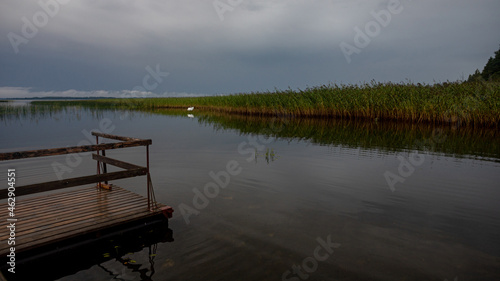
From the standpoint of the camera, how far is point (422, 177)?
1027cm

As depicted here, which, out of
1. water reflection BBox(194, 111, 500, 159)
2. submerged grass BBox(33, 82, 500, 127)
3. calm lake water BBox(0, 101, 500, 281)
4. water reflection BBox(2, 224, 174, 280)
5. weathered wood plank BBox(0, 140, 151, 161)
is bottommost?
water reflection BBox(2, 224, 174, 280)

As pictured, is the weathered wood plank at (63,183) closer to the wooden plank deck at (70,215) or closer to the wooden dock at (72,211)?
the wooden dock at (72,211)

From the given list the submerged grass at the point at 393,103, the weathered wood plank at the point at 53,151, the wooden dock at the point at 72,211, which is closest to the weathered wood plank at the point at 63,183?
the wooden dock at the point at 72,211

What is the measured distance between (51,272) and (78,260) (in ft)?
1.41

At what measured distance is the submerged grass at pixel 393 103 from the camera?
74.0ft

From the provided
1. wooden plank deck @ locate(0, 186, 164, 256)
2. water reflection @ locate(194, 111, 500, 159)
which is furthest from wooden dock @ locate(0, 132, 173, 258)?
water reflection @ locate(194, 111, 500, 159)

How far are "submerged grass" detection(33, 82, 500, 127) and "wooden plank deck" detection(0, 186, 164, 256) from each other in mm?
25264

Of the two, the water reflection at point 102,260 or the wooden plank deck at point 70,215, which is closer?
the water reflection at point 102,260

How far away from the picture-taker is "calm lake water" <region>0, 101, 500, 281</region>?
16.1 feet

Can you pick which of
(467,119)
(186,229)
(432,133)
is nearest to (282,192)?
(186,229)

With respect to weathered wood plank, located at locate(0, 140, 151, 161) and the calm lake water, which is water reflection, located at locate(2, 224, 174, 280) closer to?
the calm lake water

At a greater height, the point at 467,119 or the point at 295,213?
the point at 467,119

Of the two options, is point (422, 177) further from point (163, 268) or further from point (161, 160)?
point (161, 160)

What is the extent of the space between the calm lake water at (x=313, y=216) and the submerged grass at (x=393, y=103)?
974 cm
